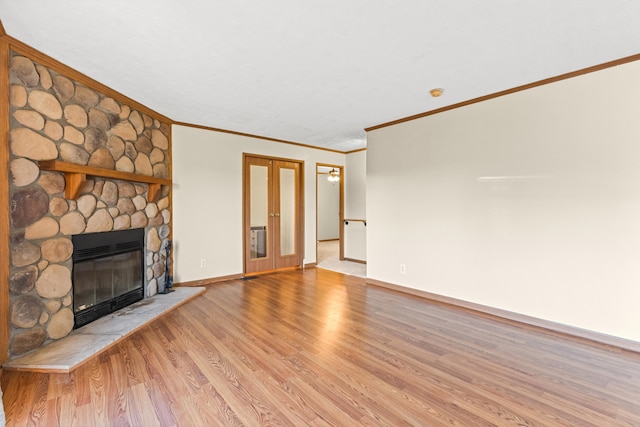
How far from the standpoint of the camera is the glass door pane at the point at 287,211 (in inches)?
210

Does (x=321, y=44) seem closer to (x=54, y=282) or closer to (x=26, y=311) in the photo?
(x=54, y=282)

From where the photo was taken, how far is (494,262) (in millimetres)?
3191

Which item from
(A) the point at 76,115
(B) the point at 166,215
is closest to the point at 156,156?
(B) the point at 166,215

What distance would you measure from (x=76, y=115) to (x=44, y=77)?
352 millimetres

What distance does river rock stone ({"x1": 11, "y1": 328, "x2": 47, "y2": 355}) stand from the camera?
2198mm

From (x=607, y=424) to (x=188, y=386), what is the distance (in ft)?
8.02

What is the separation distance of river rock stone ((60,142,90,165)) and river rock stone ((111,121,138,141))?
0.47m

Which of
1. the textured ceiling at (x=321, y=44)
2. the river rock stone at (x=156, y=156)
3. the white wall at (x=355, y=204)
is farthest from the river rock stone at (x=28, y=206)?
the white wall at (x=355, y=204)

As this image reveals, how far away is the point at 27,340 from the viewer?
2268 mm

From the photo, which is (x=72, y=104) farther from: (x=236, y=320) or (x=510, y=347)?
(x=510, y=347)

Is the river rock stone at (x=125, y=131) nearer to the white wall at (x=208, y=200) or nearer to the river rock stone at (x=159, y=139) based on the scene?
the river rock stone at (x=159, y=139)

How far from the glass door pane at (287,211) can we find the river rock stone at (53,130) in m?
3.15

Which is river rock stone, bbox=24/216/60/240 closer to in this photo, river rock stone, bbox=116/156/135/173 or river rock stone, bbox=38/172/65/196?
river rock stone, bbox=38/172/65/196

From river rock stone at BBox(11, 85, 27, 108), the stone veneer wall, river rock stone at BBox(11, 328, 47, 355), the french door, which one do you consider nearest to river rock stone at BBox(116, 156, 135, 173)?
the stone veneer wall
